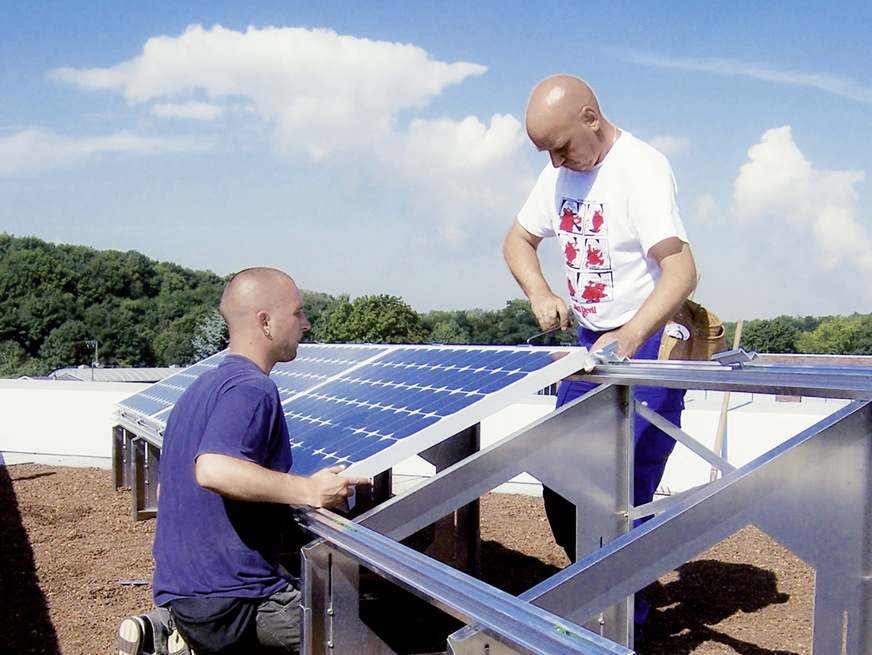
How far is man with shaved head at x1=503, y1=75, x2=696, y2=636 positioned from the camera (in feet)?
12.6

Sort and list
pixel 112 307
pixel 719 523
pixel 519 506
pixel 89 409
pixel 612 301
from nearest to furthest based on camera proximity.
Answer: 1. pixel 719 523
2. pixel 612 301
3. pixel 519 506
4. pixel 89 409
5. pixel 112 307

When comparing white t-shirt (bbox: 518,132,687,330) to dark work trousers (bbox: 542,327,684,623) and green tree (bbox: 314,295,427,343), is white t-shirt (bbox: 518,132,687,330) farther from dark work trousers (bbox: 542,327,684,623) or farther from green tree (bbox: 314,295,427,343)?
green tree (bbox: 314,295,427,343)

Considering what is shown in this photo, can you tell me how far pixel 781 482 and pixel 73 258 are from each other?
8520cm

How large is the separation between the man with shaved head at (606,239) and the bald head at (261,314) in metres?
1.23

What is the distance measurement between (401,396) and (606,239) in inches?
46.5

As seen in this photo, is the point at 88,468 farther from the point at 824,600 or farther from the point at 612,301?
the point at 824,600

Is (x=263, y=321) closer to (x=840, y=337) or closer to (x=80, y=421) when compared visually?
(x=80, y=421)

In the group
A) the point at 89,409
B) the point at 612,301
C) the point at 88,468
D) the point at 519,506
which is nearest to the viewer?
the point at 612,301

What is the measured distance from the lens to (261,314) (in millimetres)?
3289

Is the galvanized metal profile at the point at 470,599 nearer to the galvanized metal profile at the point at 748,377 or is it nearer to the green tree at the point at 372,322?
the galvanized metal profile at the point at 748,377

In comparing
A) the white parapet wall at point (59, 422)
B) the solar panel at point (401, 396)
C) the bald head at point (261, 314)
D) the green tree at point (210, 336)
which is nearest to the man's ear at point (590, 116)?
the solar panel at point (401, 396)

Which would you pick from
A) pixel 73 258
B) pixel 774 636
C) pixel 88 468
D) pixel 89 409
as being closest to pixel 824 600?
pixel 774 636

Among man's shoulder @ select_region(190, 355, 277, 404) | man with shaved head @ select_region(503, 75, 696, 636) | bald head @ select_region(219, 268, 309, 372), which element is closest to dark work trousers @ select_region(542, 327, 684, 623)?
man with shaved head @ select_region(503, 75, 696, 636)

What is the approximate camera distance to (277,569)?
A: 10.5ft
